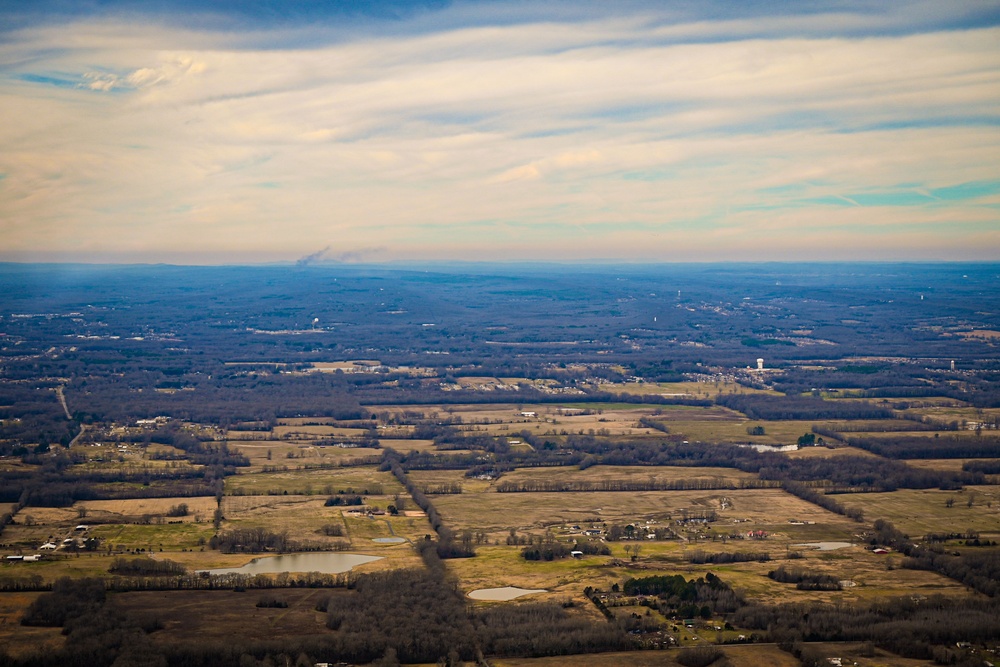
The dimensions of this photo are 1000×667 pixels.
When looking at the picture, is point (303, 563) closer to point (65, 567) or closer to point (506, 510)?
point (65, 567)

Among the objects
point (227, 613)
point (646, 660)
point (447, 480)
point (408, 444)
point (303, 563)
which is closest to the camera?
point (646, 660)

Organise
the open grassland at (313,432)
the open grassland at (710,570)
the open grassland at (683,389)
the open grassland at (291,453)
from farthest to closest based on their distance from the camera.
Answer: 1. the open grassland at (683,389)
2. the open grassland at (313,432)
3. the open grassland at (291,453)
4. the open grassland at (710,570)

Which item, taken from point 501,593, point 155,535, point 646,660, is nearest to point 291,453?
point 155,535

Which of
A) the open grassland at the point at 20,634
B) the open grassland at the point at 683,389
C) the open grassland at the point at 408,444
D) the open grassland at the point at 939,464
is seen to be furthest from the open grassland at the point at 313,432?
the open grassland at the point at 20,634

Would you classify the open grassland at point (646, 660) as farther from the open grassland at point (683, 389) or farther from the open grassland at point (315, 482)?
the open grassland at point (683, 389)

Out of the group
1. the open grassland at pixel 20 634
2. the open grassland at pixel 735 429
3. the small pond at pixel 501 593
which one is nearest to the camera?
the open grassland at pixel 20 634

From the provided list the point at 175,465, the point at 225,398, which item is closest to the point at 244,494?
the point at 175,465

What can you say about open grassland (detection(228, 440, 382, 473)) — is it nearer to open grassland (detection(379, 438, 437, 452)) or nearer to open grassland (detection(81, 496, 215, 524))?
open grassland (detection(379, 438, 437, 452))

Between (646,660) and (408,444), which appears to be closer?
(646,660)
